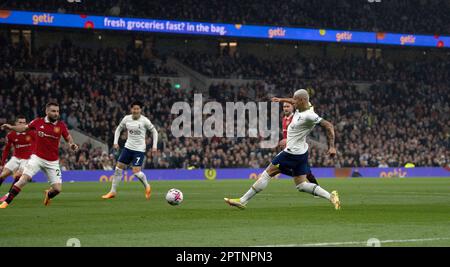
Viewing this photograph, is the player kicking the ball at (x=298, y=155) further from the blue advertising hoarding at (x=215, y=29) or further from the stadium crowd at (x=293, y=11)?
the stadium crowd at (x=293, y=11)

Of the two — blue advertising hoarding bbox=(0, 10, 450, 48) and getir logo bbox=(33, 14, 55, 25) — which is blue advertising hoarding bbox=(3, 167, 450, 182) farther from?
getir logo bbox=(33, 14, 55, 25)

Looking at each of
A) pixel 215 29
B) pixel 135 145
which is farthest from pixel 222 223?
pixel 215 29

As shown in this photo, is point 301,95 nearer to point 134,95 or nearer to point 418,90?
point 134,95

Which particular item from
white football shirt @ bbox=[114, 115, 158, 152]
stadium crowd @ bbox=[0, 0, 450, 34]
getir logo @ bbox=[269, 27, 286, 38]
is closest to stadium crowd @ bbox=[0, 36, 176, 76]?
stadium crowd @ bbox=[0, 0, 450, 34]

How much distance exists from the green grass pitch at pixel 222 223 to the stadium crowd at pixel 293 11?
3133cm

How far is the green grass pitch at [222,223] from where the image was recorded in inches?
463

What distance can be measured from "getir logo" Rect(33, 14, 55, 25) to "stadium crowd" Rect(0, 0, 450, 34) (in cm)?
47

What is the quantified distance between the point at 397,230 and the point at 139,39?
47393 millimetres

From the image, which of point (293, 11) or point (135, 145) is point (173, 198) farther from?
point (293, 11)

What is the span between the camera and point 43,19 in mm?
48969

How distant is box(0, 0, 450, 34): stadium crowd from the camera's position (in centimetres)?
Answer: 5169

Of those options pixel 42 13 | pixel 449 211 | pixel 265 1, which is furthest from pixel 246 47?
pixel 449 211

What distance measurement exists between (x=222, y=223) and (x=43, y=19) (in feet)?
121
